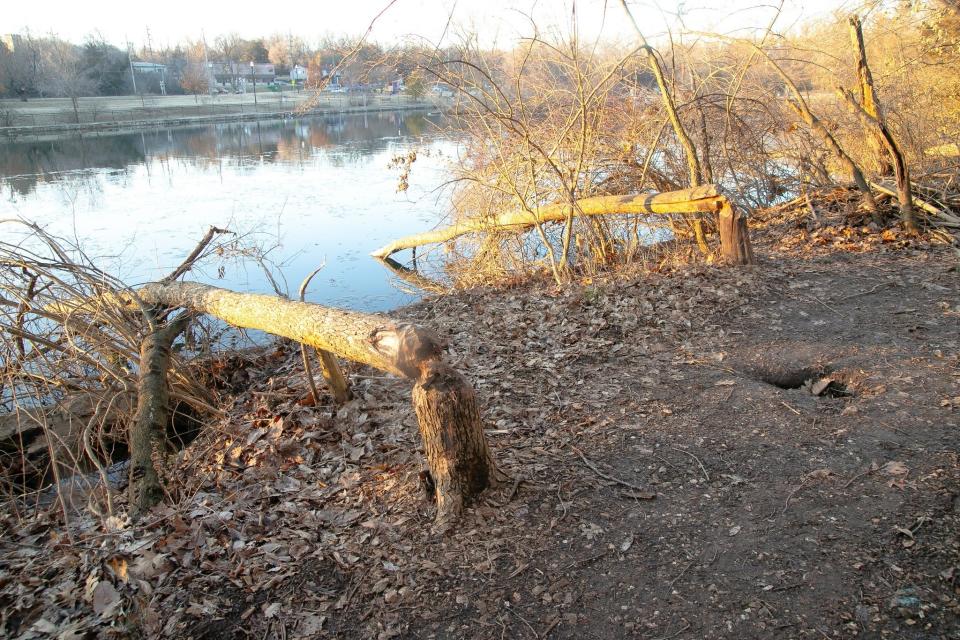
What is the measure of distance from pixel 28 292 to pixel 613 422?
17.9ft

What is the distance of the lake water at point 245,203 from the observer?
11.6 meters

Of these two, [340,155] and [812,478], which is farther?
[340,155]

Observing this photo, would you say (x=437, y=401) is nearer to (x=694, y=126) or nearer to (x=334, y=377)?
(x=334, y=377)

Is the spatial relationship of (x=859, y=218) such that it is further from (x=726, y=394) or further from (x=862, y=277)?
(x=726, y=394)

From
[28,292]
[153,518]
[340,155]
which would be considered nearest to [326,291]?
[28,292]

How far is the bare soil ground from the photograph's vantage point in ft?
9.45

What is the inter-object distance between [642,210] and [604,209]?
1.86 ft

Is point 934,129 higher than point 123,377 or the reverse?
higher

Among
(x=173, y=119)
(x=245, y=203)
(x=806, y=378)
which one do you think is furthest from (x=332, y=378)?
(x=173, y=119)

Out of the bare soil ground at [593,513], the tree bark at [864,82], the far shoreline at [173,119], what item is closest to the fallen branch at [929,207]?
the tree bark at [864,82]

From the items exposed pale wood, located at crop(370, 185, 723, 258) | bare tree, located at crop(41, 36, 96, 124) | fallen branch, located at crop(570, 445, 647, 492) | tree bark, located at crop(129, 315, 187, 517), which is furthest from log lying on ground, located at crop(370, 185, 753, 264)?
bare tree, located at crop(41, 36, 96, 124)

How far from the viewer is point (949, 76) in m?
10.5

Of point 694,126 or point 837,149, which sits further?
point 694,126

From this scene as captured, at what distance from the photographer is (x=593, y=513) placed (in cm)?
350
